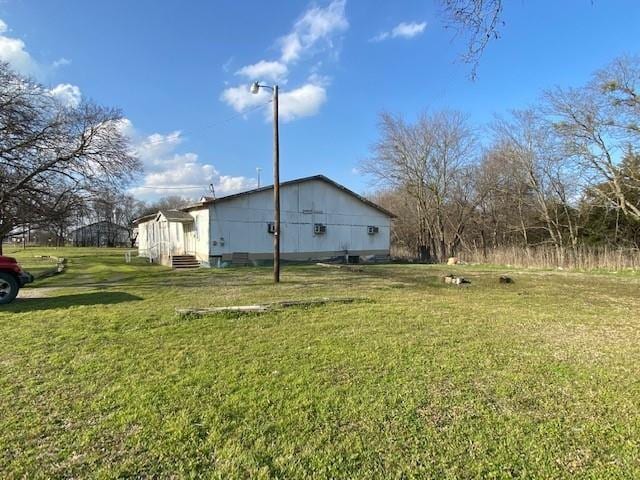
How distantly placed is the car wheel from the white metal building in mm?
10965

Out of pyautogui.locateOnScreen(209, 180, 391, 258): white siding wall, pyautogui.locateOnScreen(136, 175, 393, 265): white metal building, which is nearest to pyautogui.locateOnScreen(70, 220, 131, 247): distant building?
pyautogui.locateOnScreen(136, 175, 393, 265): white metal building

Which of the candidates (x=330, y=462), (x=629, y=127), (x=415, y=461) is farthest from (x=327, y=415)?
(x=629, y=127)

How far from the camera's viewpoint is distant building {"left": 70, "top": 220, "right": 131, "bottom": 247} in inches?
2366

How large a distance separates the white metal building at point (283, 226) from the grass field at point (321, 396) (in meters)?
13.4

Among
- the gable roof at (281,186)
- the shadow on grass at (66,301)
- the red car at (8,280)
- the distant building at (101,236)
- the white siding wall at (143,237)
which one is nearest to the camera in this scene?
the shadow on grass at (66,301)

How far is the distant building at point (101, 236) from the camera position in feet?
197

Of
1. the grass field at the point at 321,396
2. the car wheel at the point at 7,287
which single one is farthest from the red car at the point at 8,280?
the grass field at the point at 321,396

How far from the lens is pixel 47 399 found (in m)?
3.27

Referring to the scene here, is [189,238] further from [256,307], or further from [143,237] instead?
[256,307]

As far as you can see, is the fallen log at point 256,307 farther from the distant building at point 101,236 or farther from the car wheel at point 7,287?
the distant building at point 101,236

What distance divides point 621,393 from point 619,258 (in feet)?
52.4

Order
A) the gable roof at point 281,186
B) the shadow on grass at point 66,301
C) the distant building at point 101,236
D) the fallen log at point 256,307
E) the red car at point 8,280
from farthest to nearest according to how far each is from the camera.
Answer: the distant building at point 101,236
the gable roof at point 281,186
the red car at point 8,280
the shadow on grass at point 66,301
the fallen log at point 256,307

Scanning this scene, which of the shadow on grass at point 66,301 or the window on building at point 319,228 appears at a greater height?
the window on building at point 319,228

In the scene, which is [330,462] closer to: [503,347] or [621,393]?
[621,393]
